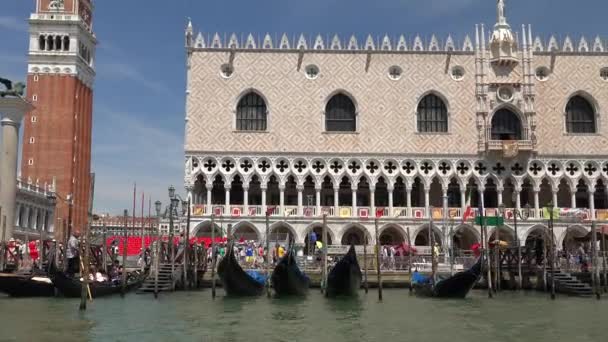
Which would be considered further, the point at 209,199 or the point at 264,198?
the point at 264,198

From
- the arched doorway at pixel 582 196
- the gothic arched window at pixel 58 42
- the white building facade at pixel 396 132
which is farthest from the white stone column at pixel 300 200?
the gothic arched window at pixel 58 42

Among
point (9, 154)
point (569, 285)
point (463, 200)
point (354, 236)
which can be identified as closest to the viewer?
point (569, 285)

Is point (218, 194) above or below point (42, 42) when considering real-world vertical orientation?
below

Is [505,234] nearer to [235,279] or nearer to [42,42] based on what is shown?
[235,279]

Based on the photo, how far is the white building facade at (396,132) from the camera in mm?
26922

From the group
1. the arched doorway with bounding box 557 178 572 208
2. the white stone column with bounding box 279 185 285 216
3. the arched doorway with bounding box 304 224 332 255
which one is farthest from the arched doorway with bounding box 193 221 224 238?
the arched doorway with bounding box 557 178 572 208

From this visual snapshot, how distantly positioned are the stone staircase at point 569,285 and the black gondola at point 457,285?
2317 mm

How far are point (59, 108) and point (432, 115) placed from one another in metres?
19.0

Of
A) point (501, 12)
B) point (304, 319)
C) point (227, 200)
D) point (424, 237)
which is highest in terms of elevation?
point (501, 12)

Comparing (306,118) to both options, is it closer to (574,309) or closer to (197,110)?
(197,110)

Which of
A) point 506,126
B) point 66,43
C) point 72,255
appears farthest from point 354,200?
point 66,43

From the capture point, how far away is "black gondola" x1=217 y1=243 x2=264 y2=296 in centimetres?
1667

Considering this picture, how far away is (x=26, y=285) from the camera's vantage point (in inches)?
654

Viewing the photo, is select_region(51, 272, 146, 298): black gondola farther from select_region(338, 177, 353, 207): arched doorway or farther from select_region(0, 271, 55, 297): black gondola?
select_region(338, 177, 353, 207): arched doorway
